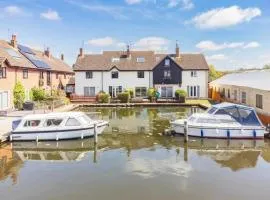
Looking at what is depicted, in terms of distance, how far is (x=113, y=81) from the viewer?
5356 centimetres

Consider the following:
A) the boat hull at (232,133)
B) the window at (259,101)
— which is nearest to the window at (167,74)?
the window at (259,101)

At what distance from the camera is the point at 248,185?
14.2m

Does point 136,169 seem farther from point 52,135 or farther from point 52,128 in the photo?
point 52,128

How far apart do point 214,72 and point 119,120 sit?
57.7m

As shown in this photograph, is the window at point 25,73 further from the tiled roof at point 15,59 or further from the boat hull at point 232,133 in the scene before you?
the boat hull at point 232,133

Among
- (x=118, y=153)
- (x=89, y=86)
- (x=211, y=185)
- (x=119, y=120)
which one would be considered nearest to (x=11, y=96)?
(x=119, y=120)

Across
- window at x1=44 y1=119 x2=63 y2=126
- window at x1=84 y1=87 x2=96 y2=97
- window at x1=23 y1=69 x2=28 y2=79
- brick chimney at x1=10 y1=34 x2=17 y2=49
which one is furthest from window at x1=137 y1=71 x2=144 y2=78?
window at x1=44 y1=119 x2=63 y2=126

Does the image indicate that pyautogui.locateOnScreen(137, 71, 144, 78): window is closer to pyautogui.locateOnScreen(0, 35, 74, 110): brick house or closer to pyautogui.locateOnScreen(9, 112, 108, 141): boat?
pyautogui.locateOnScreen(0, 35, 74, 110): brick house

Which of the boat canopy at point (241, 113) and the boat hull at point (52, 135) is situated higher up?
the boat canopy at point (241, 113)

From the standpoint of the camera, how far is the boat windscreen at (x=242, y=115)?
76.7 ft

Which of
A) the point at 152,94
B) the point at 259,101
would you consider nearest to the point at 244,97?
the point at 259,101

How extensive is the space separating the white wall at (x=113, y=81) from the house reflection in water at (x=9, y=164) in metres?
32.8

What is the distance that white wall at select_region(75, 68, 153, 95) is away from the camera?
53.2 m

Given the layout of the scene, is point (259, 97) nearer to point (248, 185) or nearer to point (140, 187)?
point (248, 185)
